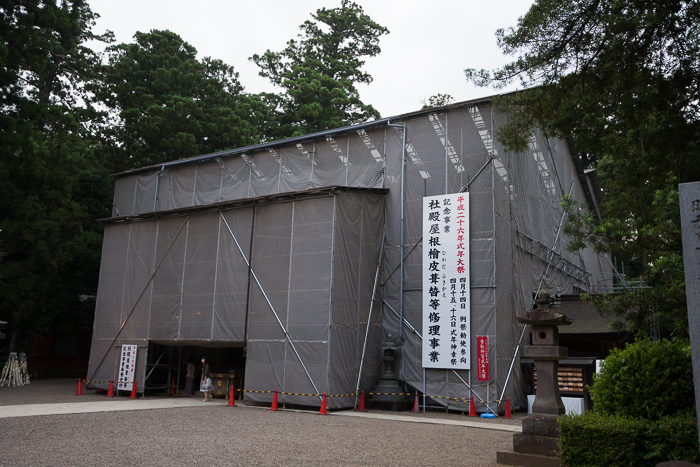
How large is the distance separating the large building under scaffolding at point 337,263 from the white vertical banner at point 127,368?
0.59 feet

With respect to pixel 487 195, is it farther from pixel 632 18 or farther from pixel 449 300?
pixel 632 18

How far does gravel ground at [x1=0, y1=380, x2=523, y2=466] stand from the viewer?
732 cm

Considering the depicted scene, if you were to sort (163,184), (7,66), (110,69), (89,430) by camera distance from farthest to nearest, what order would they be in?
1. (110,69)
2. (163,184)
3. (7,66)
4. (89,430)

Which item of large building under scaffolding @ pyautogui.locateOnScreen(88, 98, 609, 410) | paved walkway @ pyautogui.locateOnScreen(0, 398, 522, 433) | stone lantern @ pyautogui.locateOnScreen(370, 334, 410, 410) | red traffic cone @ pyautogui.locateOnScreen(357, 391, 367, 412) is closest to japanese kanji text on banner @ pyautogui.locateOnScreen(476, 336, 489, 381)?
large building under scaffolding @ pyautogui.locateOnScreen(88, 98, 609, 410)

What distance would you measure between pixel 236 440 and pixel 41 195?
55.8 feet

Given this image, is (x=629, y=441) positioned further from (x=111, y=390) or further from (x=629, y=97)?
(x=111, y=390)

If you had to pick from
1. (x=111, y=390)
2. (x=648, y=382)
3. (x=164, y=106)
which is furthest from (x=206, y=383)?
(x=164, y=106)

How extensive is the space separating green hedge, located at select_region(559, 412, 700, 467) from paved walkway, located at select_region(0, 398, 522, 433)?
5.35 meters

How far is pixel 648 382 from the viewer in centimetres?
609

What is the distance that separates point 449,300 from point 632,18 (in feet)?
30.3

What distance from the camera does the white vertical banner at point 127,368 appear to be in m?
16.6

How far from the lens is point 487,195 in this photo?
15102 mm

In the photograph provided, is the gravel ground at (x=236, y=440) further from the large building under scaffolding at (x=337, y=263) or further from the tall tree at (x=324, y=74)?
the tall tree at (x=324, y=74)

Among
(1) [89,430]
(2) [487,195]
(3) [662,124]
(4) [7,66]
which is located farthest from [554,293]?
(4) [7,66]
